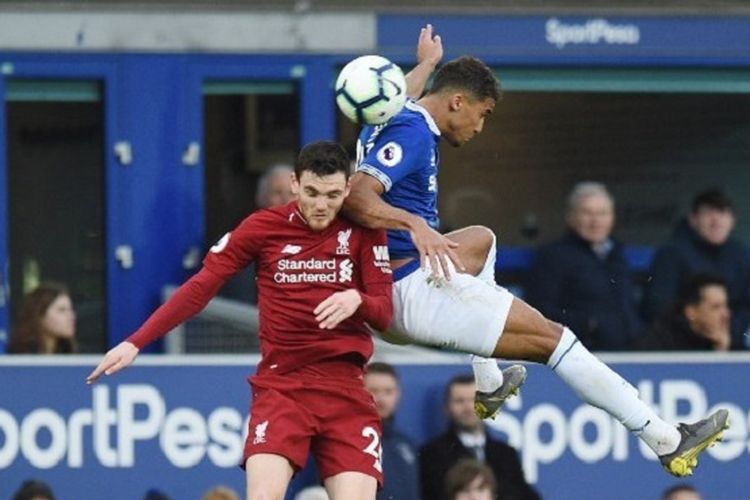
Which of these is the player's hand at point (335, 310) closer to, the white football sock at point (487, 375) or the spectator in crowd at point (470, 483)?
the white football sock at point (487, 375)

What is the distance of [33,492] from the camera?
1234cm

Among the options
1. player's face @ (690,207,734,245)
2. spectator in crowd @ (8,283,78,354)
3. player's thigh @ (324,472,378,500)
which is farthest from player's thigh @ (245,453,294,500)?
player's face @ (690,207,734,245)

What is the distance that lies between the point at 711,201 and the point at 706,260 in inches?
12.4

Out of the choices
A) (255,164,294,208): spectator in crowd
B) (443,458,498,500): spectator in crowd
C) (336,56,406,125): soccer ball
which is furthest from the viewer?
(255,164,294,208): spectator in crowd

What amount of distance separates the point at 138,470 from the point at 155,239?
86.2 inches

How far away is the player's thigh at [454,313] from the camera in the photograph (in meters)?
11.0

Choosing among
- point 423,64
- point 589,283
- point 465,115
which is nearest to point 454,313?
point 465,115

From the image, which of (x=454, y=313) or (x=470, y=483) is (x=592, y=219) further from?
(x=454, y=313)

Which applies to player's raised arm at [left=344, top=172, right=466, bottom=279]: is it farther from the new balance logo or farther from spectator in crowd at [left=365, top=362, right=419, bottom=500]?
spectator in crowd at [left=365, top=362, right=419, bottom=500]

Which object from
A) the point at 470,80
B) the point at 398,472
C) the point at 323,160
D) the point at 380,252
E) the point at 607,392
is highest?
the point at 470,80

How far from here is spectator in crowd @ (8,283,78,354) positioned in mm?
13578

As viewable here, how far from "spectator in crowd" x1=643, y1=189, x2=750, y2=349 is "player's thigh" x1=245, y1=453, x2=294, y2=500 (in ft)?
12.8

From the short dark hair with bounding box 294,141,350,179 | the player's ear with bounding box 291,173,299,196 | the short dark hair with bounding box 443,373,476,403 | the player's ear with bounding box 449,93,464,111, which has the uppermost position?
the player's ear with bounding box 449,93,464,111

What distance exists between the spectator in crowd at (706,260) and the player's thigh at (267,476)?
391 centimetres
